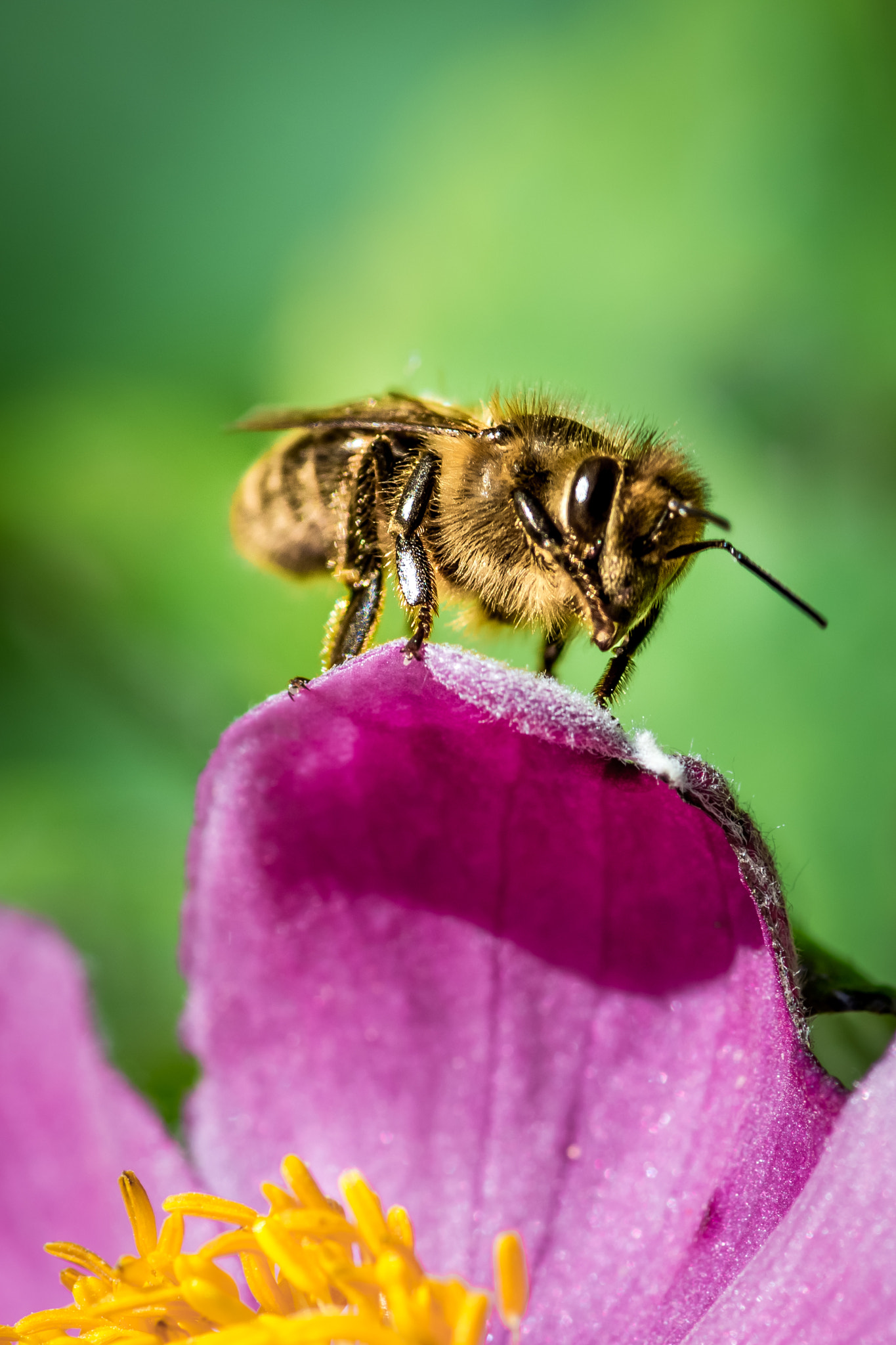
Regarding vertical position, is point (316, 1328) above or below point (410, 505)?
below

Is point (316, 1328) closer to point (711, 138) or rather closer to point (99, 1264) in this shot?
point (99, 1264)

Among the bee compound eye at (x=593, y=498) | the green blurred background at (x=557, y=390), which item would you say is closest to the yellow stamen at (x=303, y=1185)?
the bee compound eye at (x=593, y=498)

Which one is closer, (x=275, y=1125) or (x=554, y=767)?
(x=554, y=767)

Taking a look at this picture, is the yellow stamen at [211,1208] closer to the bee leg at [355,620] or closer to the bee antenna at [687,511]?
the bee leg at [355,620]

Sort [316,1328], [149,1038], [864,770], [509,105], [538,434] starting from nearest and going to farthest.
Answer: [316,1328] < [538,434] < [149,1038] < [864,770] < [509,105]

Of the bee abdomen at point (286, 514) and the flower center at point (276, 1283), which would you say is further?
the bee abdomen at point (286, 514)

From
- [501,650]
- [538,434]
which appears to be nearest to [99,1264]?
[538,434]
